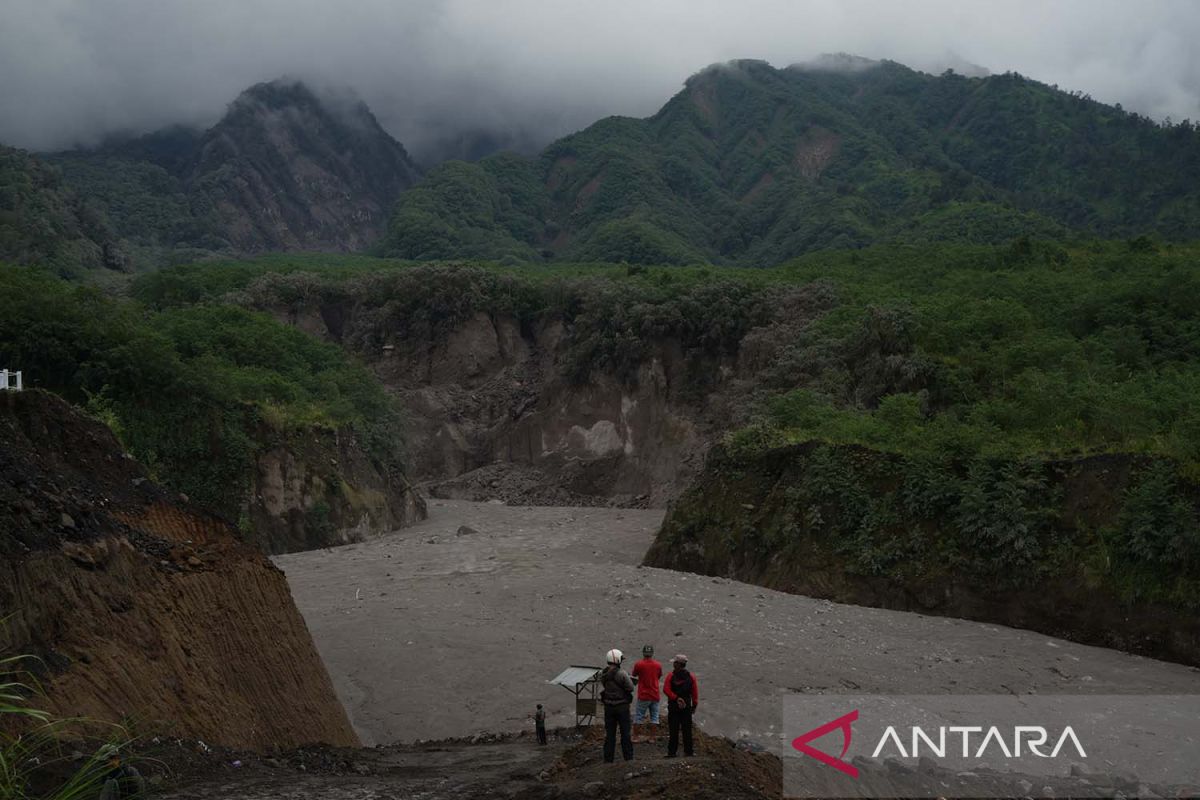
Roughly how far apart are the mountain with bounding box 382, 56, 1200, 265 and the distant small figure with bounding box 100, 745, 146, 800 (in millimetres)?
61557

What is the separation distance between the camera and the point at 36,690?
7875 mm

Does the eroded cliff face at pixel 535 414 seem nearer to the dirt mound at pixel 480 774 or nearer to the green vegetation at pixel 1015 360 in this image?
the green vegetation at pixel 1015 360

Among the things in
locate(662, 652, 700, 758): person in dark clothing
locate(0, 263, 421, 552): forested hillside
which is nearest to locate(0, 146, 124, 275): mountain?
locate(0, 263, 421, 552): forested hillside

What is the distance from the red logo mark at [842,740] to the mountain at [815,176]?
177 ft

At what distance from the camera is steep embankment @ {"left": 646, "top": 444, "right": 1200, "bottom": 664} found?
58.3 ft

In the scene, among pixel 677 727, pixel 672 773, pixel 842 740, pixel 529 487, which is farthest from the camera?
pixel 529 487

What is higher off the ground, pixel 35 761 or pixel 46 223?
pixel 46 223

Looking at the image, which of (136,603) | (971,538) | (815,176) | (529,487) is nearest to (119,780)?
(136,603)

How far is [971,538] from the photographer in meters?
20.4

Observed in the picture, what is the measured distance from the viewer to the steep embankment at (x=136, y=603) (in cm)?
→ 888

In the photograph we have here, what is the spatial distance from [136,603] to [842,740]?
8.36 metres

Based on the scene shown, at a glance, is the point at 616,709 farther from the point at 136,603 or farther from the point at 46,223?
the point at 46,223

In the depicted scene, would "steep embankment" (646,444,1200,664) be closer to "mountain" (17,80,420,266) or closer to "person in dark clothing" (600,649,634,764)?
"person in dark clothing" (600,649,634,764)

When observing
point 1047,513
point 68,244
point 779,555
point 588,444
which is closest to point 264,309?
point 68,244
